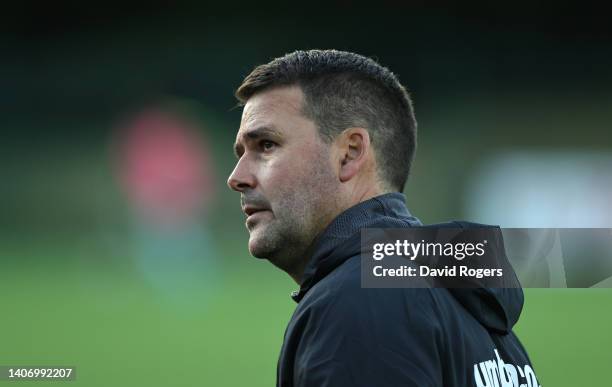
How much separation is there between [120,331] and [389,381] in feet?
9.64

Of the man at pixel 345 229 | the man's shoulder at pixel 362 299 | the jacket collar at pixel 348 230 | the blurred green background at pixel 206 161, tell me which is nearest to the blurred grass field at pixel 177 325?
the blurred green background at pixel 206 161

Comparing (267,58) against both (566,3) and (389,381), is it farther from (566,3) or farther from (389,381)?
(389,381)

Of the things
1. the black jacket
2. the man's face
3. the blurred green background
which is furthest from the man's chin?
the blurred green background

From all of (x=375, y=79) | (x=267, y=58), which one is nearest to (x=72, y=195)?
(x=267, y=58)

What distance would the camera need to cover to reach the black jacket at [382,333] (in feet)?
2.67

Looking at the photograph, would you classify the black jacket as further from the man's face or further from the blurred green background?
the blurred green background

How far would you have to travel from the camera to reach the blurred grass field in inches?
134

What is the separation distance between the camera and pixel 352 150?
119 centimetres

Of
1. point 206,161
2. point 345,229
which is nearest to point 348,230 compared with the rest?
point 345,229

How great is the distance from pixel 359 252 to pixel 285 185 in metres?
0.23

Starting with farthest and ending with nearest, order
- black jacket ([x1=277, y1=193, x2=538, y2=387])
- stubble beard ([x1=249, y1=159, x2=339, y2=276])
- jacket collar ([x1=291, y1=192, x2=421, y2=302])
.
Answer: stubble beard ([x1=249, y1=159, x2=339, y2=276]) < jacket collar ([x1=291, y1=192, x2=421, y2=302]) < black jacket ([x1=277, y1=193, x2=538, y2=387])

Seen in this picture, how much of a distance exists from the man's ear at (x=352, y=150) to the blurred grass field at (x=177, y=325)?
2361mm

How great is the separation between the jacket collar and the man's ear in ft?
0.23

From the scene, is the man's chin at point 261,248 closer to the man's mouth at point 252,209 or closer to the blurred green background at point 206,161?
the man's mouth at point 252,209
